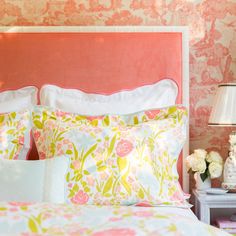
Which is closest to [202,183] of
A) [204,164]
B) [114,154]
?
[204,164]

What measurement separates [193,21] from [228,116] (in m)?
0.74

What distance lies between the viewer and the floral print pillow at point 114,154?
7.38 feet

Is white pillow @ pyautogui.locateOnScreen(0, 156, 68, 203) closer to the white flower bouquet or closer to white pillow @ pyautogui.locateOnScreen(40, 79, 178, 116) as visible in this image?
white pillow @ pyautogui.locateOnScreen(40, 79, 178, 116)

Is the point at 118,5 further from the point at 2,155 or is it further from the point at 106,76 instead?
the point at 2,155

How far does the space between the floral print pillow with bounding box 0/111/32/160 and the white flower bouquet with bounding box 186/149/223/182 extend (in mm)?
904

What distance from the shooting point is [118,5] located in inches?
122

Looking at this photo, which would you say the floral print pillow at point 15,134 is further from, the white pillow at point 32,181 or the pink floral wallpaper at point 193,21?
the pink floral wallpaper at point 193,21

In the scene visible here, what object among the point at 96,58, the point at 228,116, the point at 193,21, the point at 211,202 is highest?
the point at 193,21

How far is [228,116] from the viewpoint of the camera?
269 cm

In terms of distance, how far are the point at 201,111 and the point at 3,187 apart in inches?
57.2

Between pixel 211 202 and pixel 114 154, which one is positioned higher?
pixel 114 154

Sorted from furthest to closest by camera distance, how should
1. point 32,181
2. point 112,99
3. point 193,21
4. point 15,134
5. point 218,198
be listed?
point 193,21 < point 112,99 < point 218,198 < point 15,134 < point 32,181

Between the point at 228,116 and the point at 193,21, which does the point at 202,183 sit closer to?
the point at 228,116

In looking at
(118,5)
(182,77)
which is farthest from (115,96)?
(118,5)
